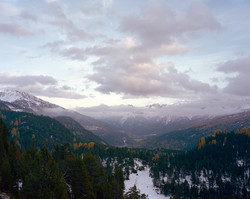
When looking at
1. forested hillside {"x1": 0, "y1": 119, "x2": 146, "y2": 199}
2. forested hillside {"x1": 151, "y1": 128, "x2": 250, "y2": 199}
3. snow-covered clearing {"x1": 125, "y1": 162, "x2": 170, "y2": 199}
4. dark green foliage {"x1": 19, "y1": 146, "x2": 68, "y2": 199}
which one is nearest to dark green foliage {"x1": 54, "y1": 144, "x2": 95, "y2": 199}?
forested hillside {"x1": 0, "y1": 119, "x2": 146, "y2": 199}

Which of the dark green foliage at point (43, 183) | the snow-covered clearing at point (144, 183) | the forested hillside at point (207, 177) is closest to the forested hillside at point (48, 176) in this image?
the dark green foliage at point (43, 183)

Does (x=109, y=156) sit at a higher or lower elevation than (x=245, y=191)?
higher

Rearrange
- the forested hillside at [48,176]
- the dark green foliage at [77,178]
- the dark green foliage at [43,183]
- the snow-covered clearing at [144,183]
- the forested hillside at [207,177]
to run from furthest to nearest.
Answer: the forested hillside at [207,177], the snow-covered clearing at [144,183], the dark green foliage at [77,178], the forested hillside at [48,176], the dark green foliage at [43,183]

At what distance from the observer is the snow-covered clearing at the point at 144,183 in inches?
5611

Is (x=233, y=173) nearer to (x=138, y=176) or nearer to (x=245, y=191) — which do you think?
(x=245, y=191)

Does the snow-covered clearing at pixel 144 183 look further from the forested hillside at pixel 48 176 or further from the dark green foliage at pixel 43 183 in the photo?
the dark green foliage at pixel 43 183

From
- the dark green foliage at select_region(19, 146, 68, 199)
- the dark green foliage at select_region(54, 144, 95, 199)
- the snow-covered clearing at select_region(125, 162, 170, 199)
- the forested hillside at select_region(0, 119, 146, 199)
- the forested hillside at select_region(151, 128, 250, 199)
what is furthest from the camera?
the forested hillside at select_region(151, 128, 250, 199)

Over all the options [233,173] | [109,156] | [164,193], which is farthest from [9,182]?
[233,173]

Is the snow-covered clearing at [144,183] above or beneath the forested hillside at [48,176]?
beneath

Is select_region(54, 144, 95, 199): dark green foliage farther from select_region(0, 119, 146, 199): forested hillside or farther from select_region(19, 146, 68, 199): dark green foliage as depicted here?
select_region(19, 146, 68, 199): dark green foliage

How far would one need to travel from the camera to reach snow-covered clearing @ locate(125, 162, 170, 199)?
468ft

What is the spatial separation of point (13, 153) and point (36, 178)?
27316 mm

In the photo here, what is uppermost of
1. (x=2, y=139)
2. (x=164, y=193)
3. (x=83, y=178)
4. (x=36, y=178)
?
(x=2, y=139)

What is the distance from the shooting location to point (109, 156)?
199000 millimetres
